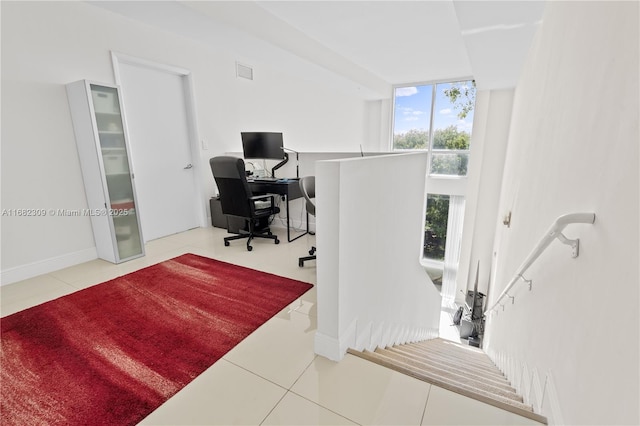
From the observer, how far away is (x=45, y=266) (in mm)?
2732

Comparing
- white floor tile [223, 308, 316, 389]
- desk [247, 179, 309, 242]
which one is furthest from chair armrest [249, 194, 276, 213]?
white floor tile [223, 308, 316, 389]

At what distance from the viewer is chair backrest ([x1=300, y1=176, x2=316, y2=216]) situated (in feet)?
9.48

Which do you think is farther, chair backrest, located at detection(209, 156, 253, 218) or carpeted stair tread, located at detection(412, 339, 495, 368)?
chair backrest, located at detection(209, 156, 253, 218)

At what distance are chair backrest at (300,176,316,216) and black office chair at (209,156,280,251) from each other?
65 cm

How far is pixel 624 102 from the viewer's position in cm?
81

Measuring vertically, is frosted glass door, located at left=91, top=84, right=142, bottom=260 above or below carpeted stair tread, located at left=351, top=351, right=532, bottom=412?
above

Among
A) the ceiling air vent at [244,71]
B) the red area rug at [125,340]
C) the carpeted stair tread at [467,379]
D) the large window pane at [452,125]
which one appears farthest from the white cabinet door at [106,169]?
the large window pane at [452,125]

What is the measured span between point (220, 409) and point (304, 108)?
5.44 m

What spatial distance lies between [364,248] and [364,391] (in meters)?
0.77

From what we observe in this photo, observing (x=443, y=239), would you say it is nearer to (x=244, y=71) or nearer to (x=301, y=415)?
(x=244, y=71)

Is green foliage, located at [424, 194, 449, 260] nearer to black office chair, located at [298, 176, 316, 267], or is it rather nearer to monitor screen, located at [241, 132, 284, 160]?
monitor screen, located at [241, 132, 284, 160]

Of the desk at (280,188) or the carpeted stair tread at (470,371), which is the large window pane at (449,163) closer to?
the desk at (280,188)

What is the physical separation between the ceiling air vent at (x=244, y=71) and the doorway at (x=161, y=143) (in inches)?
34.1

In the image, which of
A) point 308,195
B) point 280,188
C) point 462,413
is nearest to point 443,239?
point 280,188
